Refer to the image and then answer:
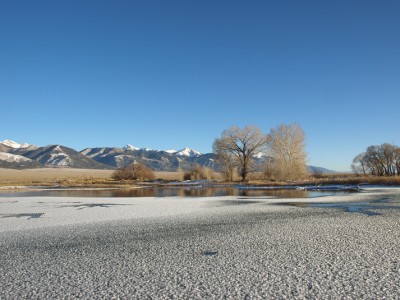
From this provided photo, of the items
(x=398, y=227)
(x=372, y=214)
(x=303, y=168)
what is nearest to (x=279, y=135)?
(x=303, y=168)

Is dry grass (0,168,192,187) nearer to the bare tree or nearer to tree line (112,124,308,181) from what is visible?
tree line (112,124,308,181)

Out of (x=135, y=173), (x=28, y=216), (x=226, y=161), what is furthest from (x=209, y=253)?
(x=135, y=173)

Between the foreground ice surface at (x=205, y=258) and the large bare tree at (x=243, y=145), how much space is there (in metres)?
42.3

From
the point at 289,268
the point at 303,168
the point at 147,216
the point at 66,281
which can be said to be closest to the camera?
the point at 66,281

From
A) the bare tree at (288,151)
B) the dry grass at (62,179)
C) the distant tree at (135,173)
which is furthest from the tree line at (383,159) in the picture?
the distant tree at (135,173)

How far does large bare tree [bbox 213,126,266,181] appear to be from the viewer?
5659cm

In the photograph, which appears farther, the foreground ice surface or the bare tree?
the bare tree

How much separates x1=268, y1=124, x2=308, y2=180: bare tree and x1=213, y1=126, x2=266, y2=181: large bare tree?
213 cm

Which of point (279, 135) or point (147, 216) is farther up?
point (279, 135)

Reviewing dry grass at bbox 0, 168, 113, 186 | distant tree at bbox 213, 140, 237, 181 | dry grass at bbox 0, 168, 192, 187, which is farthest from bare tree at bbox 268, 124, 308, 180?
dry grass at bbox 0, 168, 113, 186

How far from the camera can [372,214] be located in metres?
15.5

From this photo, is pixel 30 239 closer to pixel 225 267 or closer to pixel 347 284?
pixel 225 267

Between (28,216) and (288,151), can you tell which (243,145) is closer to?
(288,151)

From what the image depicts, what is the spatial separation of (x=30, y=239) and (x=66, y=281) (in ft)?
17.5
